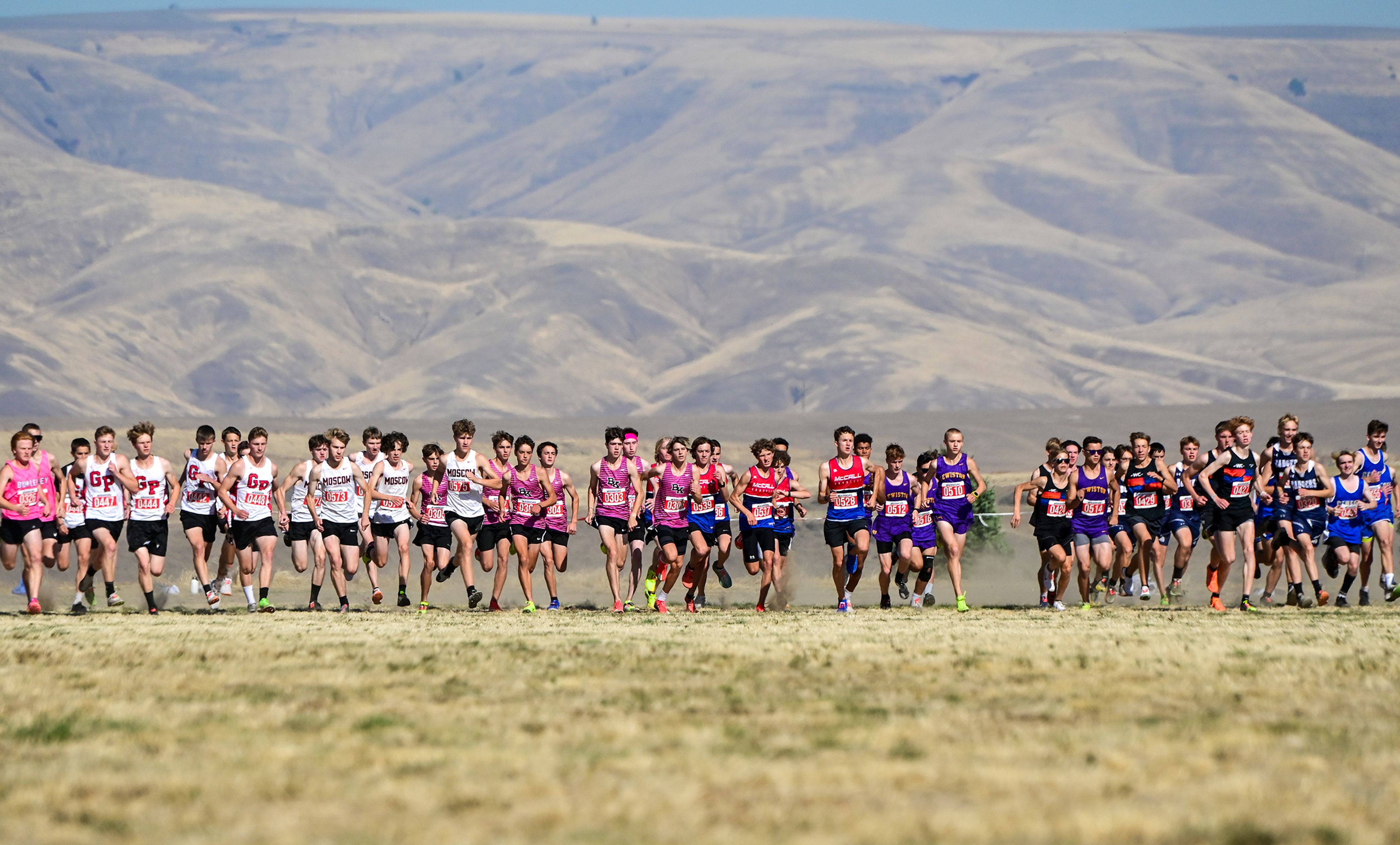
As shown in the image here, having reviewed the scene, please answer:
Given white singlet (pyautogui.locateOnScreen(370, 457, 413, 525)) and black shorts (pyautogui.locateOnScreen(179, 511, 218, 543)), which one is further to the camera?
white singlet (pyautogui.locateOnScreen(370, 457, 413, 525))

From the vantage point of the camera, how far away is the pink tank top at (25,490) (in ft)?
57.2

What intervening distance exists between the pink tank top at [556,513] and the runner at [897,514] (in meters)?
3.36

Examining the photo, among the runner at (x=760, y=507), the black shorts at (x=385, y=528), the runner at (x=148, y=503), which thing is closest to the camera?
the runner at (x=148, y=503)

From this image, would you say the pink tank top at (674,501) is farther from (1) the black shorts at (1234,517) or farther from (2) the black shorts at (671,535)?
(1) the black shorts at (1234,517)

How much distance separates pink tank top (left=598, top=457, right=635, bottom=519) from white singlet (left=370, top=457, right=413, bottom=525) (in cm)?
218

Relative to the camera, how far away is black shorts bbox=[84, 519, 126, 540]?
17.9m

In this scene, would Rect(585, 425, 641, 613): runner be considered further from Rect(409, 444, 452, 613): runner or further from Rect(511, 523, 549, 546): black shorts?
Rect(409, 444, 452, 613): runner

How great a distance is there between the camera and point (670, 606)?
20844mm

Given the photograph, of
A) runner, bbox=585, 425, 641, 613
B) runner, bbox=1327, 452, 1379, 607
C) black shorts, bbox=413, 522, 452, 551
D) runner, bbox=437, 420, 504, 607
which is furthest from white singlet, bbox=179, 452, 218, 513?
runner, bbox=1327, 452, 1379, 607

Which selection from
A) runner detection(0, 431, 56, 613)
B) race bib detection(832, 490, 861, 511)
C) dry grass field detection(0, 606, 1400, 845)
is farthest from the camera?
race bib detection(832, 490, 861, 511)

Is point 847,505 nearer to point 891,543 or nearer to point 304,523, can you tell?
point 891,543

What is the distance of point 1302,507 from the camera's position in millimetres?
18906

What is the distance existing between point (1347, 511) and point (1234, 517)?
121 centimetres

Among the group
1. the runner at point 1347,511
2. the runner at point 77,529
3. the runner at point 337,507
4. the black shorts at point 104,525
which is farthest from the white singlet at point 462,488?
the runner at point 1347,511
